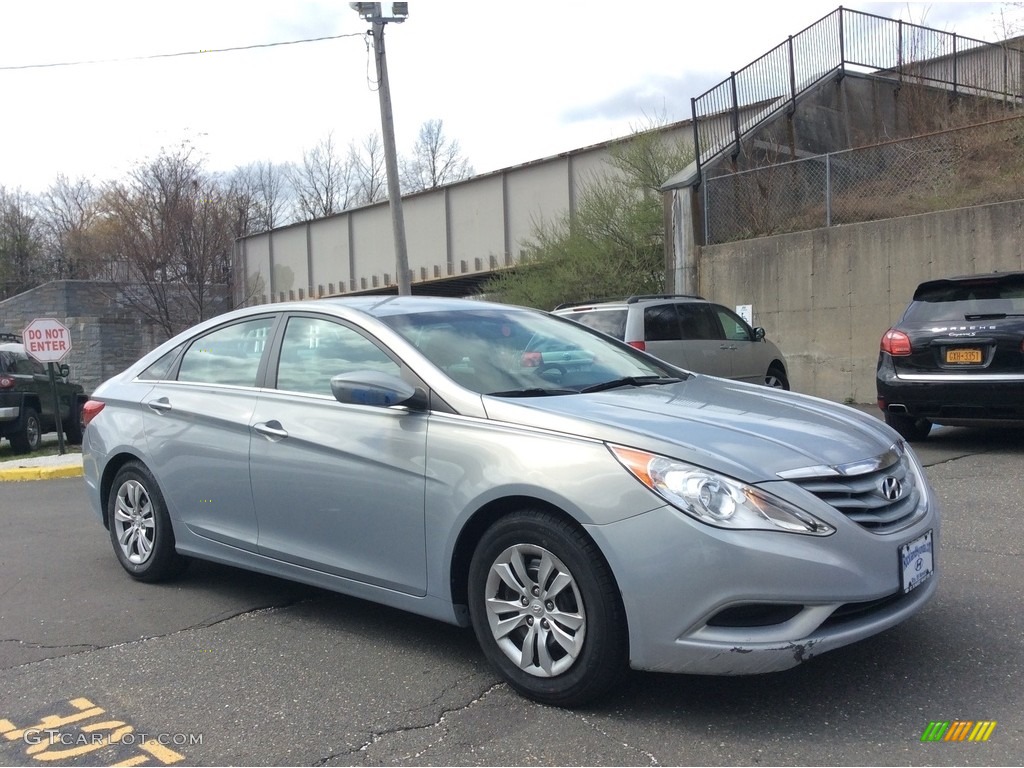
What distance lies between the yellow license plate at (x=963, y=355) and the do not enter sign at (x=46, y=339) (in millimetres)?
10747

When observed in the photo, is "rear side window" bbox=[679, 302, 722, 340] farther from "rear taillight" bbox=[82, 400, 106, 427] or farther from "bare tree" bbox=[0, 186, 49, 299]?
"bare tree" bbox=[0, 186, 49, 299]

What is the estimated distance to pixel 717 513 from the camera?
329 cm

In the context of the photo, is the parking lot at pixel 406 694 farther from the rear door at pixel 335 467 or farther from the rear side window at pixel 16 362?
the rear side window at pixel 16 362

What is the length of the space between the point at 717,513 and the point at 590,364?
1582 mm

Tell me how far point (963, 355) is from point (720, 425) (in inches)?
230

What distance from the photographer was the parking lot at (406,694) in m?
3.29

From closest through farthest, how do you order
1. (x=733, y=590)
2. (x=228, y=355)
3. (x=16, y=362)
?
(x=733, y=590) → (x=228, y=355) → (x=16, y=362)

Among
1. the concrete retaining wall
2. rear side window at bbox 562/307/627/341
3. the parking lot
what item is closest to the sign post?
rear side window at bbox 562/307/627/341

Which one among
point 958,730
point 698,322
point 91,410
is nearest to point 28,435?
point 91,410

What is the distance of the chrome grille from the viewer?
3414 millimetres

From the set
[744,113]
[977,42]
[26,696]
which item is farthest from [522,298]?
[26,696]

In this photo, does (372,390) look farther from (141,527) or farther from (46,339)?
(46,339)

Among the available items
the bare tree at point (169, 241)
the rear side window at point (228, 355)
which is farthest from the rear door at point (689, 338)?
the bare tree at point (169, 241)

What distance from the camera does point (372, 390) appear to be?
4086 millimetres
